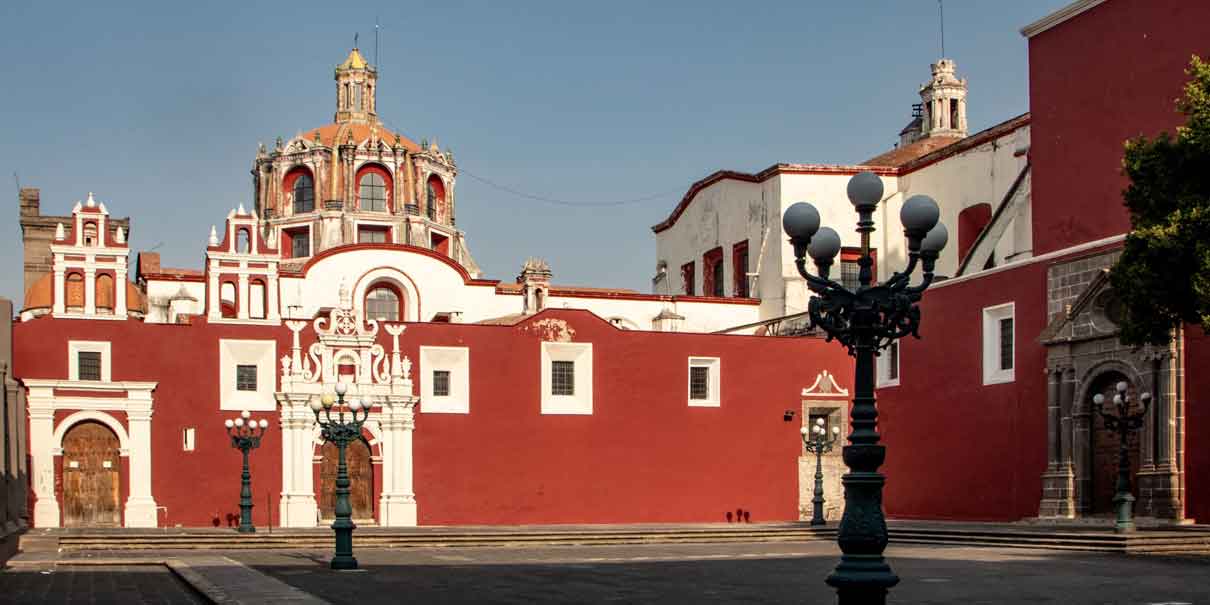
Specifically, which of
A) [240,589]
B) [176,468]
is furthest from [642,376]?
[240,589]

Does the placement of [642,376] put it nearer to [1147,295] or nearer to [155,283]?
[155,283]

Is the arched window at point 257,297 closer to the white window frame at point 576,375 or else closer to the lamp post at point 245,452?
the lamp post at point 245,452

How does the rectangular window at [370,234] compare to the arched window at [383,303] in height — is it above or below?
above

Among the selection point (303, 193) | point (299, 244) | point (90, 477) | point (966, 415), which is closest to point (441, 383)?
point (90, 477)

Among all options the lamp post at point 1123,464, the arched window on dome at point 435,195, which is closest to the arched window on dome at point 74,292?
the arched window on dome at point 435,195

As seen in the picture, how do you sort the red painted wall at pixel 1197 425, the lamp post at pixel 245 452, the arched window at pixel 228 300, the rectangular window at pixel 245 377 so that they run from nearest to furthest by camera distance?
the red painted wall at pixel 1197 425 → the lamp post at pixel 245 452 → the rectangular window at pixel 245 377 → the arched window at pixel 228 300

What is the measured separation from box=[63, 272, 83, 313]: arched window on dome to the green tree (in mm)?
21570

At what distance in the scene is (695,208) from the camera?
4631 cm

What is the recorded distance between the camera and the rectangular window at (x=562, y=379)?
1379 inches

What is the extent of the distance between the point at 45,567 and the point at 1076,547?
1466 centimetres

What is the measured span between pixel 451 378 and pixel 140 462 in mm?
6721

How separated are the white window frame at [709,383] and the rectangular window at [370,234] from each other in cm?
1758

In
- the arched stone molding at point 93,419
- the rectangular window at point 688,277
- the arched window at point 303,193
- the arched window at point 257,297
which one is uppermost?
the arched window at point 303,193

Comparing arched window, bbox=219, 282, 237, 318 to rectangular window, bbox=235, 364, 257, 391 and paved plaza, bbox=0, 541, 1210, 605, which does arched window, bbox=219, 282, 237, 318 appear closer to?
rectangular window, bbox=235, 364, 257, 391
